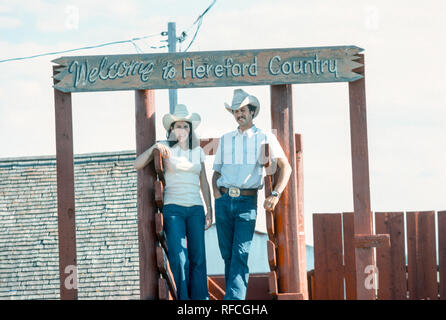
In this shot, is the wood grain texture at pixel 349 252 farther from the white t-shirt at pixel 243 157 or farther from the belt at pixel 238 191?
the belt at pixel 238 191

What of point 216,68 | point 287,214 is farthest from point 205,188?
point 216,68

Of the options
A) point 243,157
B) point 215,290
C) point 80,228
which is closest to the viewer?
point 243,157

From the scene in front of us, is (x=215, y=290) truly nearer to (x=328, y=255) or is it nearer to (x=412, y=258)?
(x=328, y=255)

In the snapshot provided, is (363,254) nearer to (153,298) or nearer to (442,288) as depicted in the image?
(153,298)

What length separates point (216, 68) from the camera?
809 cm

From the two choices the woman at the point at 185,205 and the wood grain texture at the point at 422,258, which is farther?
the wood grain texture at the point at 422,258

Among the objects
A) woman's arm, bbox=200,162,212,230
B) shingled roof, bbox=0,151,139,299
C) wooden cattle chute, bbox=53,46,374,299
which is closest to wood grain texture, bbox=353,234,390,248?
wooden cattle chute, bbox=53,46,374,299

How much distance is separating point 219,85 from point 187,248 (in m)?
1.49

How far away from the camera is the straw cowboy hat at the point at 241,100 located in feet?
25.6

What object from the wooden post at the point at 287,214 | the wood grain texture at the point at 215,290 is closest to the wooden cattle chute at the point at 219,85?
the wooden post at the point at 287,214

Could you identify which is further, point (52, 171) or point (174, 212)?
point (52, 171)
